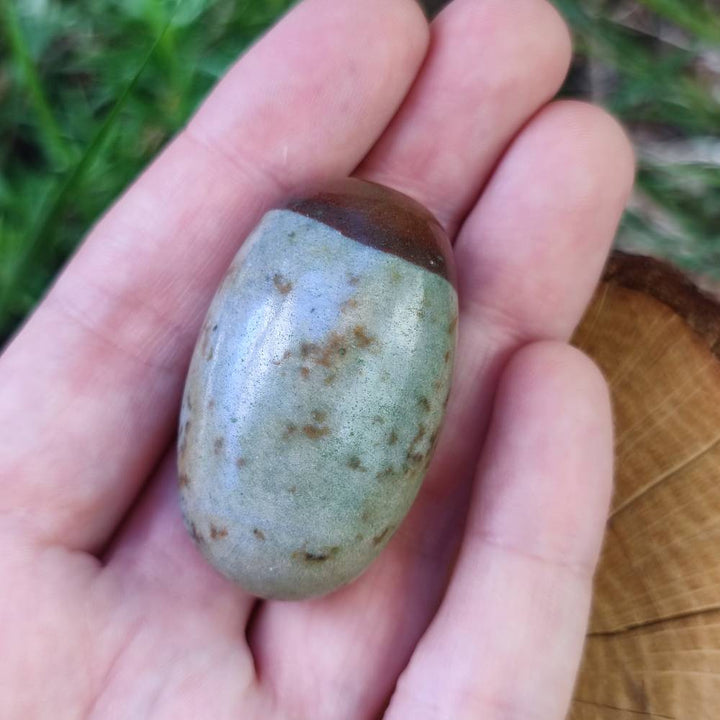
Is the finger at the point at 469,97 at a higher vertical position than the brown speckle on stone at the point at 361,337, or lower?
higher

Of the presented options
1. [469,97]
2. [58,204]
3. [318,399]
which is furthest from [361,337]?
[58,204]

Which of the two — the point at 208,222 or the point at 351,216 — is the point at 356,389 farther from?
the point at 208,222

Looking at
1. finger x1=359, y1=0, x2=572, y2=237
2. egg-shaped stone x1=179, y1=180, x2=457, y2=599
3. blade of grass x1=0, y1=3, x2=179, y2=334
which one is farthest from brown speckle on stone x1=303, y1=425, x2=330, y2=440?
blade of grass x1=0, y1=3, x2=179, y2=334

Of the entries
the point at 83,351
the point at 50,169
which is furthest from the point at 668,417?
the point at 50,169

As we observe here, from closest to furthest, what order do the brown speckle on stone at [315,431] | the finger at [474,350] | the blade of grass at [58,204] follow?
1. the brown speckle on stone at [315,431]
2. the finger at [474,350]
3. the blade of grass at [58,204]

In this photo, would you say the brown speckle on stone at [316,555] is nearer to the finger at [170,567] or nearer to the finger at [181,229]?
the finger at [170,567]

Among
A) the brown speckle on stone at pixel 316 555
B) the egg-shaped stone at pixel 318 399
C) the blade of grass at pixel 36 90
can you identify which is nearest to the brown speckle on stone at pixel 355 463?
the egg-shaped stone at pixel 318 399
